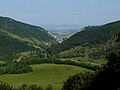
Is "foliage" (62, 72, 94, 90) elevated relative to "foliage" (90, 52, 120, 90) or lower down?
lower down

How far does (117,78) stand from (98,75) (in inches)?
444

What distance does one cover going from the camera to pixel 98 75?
10744cm

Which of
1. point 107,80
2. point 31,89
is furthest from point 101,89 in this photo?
point 31,89

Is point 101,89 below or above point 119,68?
below

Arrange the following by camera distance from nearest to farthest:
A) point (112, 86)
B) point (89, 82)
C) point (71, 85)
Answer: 1. point (112, 86)
2. point (89, 82)
3. point (71, 85)

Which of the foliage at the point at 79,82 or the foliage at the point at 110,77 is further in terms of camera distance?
the foliage at the point at 79,82

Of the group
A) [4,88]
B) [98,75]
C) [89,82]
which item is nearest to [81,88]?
[89,82]

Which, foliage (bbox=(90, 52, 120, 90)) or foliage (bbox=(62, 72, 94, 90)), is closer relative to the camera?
foliage (bbox=(90, 52, 120, 90))

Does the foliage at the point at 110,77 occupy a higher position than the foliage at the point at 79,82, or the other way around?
the foliage at the point at 110,77

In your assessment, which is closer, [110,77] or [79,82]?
[110,77]

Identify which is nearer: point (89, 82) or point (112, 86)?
point (112, 86)

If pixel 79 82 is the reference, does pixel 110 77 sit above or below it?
above

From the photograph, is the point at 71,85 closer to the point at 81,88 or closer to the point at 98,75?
the point at 81,88

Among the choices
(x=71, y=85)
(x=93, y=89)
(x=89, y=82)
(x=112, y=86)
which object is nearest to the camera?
(x=112, y=86)
